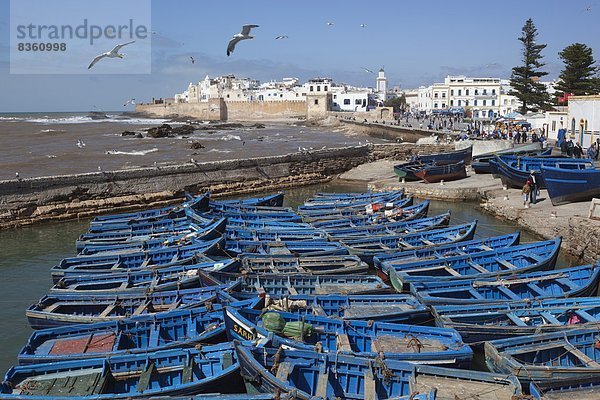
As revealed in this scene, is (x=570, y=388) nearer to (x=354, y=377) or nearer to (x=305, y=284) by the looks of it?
(x=354, y=377)

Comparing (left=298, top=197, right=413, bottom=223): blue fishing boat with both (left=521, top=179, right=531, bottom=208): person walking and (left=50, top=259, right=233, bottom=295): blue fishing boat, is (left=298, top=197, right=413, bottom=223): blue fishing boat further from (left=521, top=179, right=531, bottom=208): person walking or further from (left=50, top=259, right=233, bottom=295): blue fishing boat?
(left=50, top=259, right=233, bottom=295): blue fishing boat

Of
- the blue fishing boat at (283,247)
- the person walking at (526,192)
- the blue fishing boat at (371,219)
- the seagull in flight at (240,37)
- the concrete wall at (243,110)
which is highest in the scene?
the concrete wall at (243,110)

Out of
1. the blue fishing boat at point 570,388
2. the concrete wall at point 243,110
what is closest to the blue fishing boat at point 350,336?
the blue fishing boat at point 570,388

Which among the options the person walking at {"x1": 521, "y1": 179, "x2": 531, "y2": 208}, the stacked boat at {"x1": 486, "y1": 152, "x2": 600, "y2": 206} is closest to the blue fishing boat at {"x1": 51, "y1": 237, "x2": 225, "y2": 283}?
the person walking at {"x1": 521, "y1": 179, "x2": 531, "y2": 208}

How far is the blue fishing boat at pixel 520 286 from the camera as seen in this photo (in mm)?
12227

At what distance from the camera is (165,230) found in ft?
61.9

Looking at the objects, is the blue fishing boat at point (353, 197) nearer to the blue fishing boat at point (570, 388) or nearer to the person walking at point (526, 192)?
the person walking at point (526, 192)

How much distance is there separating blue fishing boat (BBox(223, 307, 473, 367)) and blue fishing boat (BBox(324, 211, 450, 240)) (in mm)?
7648

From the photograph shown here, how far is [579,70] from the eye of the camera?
4709cm

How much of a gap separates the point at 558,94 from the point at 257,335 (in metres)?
48.6

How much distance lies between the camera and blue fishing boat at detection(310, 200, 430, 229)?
19672mm

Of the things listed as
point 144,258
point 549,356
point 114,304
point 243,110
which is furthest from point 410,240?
point 243,110

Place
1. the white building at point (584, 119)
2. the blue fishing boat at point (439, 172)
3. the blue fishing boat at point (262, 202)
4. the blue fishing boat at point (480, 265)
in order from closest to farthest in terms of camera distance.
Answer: the blue fishing boat at point (480, 265) < the blue fishing boat at point (262, 202) < the blue fishing boat at point (439, 172) < the white building at point (584, 119)

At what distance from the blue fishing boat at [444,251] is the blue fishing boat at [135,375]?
6583mm
